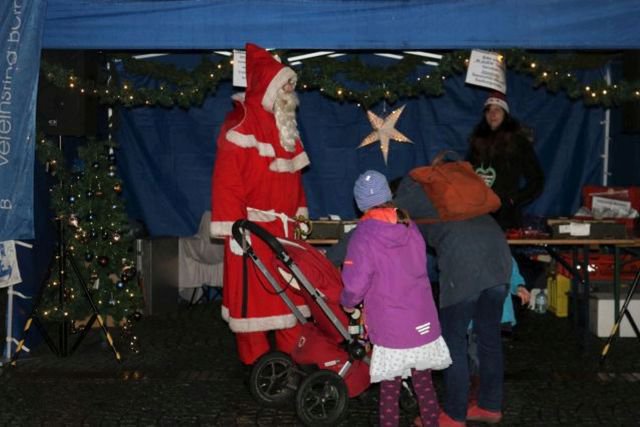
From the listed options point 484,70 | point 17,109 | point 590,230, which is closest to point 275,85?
point 17,109

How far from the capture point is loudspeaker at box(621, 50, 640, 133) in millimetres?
9219

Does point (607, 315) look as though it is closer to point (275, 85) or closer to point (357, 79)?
point (357, 79)

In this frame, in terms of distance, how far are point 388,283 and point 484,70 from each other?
4126mm

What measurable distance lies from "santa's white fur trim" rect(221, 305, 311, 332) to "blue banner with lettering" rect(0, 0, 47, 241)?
5.91 feet

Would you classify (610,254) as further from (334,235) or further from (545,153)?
(334,235)

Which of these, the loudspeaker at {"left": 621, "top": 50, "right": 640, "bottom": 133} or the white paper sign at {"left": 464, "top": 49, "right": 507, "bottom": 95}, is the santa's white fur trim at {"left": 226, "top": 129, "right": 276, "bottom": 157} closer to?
the white paper sign at {"left": 464, "top": 49, "right": 507, "bottom": 95}

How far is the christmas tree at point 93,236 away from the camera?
27.5 ft

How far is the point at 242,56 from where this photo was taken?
8.56 metres

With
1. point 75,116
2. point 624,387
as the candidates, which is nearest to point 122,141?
point 75,116

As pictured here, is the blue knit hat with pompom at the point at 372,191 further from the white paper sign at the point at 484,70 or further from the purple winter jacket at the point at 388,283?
the white paper sign at the point at 484,70

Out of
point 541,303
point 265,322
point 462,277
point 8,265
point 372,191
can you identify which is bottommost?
point 541,303

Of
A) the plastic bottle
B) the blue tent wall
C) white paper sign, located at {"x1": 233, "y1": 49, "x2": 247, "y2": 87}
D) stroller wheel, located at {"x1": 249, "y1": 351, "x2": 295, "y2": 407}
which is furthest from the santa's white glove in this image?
the plastic bottle

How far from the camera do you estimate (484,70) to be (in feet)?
28.8

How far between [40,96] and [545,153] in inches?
220
